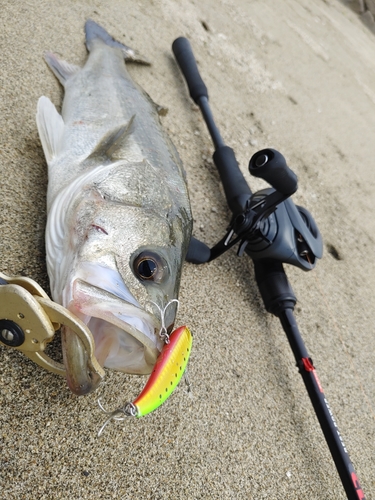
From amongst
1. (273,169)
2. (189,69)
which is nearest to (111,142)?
(273,169)

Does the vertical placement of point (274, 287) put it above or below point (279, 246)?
below

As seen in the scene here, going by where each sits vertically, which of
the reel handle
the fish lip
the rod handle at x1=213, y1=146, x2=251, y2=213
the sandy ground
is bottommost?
the sandy ground

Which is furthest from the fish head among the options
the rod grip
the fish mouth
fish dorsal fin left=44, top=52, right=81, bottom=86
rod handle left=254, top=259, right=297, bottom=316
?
the rod grip

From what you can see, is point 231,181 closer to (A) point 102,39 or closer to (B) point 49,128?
(B) point 49,128

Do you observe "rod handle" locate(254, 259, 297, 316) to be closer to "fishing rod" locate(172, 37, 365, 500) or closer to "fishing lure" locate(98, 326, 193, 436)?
"fishing rod" locate(172, 37, 365, 500)

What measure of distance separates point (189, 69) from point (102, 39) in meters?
0.71

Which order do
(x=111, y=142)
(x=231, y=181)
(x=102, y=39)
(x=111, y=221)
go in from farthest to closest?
1. (x=102, y=39)
2. (x=231, y=181)
3. (x=111, y=142)
4. (x=111, y=221)

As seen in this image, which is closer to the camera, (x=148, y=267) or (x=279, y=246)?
(x=148, y=267)

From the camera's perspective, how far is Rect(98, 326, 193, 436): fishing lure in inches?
42.6

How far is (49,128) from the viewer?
6.32 feet

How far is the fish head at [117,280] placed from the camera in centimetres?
Result: 114

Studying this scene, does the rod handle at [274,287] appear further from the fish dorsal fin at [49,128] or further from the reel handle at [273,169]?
the fish dorsal fin at [49,128]

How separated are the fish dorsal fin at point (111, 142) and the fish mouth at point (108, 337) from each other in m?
0.85

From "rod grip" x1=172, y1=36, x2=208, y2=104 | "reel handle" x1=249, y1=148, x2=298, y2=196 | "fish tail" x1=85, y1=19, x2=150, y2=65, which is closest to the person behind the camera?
"reel handle" x1=249, y1=148, x2=298, y2=196
